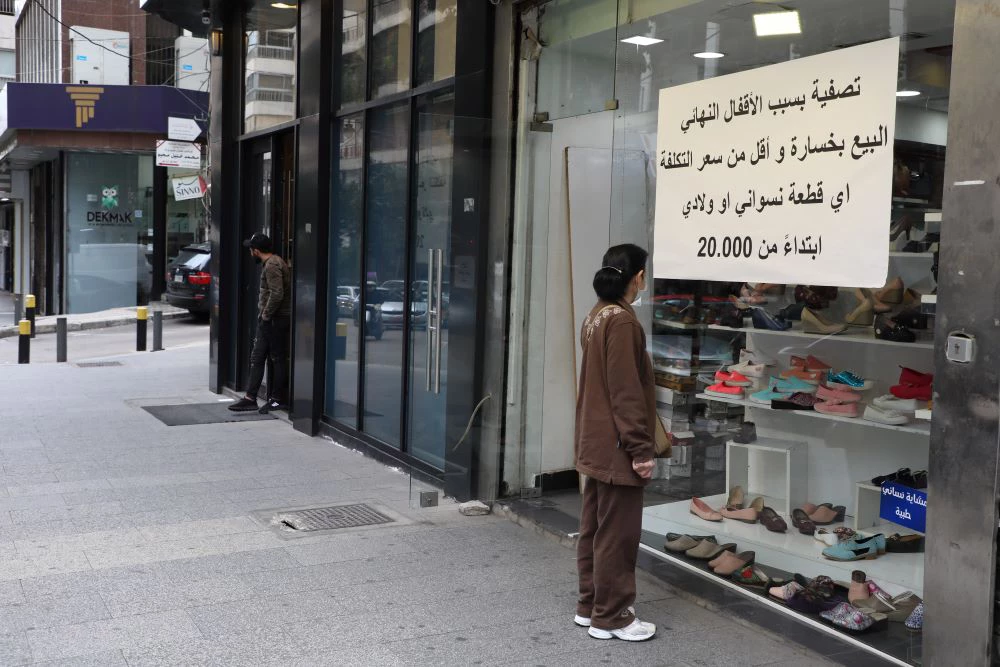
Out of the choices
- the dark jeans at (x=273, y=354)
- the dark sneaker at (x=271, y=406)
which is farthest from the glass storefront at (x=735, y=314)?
the dark sneaker at (x=271, y=406)

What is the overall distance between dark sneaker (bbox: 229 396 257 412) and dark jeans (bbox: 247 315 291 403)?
2.5 inches

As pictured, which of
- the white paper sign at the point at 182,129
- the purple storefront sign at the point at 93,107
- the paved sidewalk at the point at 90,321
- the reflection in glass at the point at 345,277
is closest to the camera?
the reflection in glass at the point at 345,277

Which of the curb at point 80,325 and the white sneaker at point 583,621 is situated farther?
the curb at point 80,325

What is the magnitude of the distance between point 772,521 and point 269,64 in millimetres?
7520

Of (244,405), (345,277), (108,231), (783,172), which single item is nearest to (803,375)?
(783,172)

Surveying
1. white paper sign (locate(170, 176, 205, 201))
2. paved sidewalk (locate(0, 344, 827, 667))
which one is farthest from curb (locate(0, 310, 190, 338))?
paved sidewalk (locate(0, 344, 827, 667))

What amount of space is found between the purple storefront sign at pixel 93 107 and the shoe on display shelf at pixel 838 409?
20169mm

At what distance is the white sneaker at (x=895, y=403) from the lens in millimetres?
5246

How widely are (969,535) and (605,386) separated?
5.25 ft

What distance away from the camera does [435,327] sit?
748cm

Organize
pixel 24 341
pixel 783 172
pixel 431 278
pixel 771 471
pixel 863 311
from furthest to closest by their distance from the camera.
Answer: pixel 24 341, pixel 431 278, pixel 771 471, pixel 863 311, pixel 783 172

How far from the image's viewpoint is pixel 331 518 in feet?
22.0

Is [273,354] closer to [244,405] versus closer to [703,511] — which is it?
[244,405]

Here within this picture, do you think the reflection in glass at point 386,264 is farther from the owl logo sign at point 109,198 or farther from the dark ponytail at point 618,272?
the owl logo sign at point 109,198
